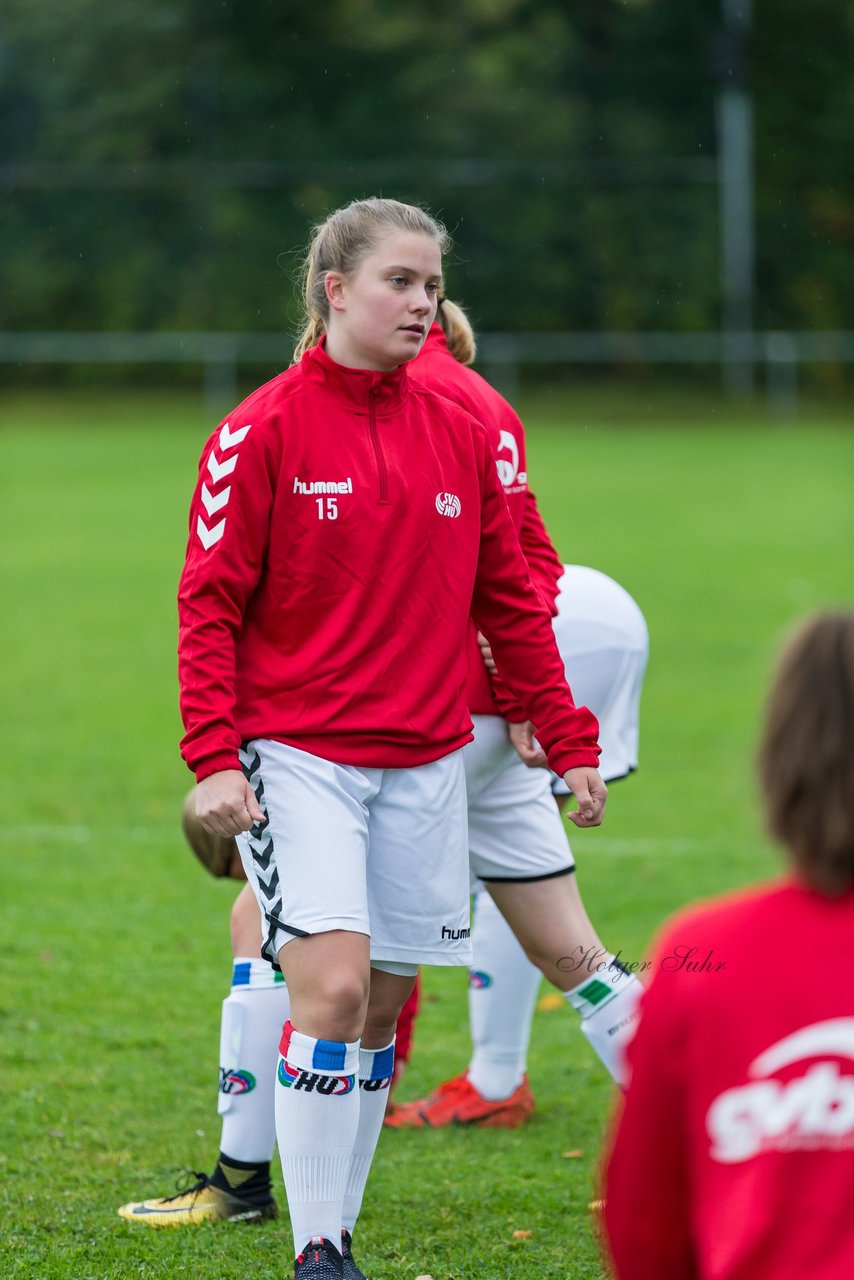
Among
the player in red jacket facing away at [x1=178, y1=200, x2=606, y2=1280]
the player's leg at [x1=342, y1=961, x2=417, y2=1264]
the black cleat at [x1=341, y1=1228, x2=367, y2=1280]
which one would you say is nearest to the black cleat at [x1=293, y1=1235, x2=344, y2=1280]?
the player in red jacket facing away at [x1=178, y1=200, x2=606, y2=1280]

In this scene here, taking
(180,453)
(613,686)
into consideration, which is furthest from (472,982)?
(180,453)

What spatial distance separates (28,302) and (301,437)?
28532 mm

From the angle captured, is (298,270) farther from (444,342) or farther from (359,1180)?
(359,1180)

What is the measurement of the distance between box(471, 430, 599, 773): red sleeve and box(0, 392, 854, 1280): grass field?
399 mm

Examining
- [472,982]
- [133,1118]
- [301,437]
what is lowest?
[133,1118]

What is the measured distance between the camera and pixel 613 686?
4.25m

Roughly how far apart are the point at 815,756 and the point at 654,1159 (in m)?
0.44

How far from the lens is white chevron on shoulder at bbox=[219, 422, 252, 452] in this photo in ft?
10.2

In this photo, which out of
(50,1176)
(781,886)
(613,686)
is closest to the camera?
(781,886)

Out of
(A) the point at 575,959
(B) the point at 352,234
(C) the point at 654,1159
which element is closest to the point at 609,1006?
(A) the point at 575,959

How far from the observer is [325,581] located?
3.13 metres

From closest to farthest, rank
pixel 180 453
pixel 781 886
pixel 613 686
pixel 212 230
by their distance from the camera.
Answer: pixel 781 886, pixel 613 686, pixel 180 453, pixel 212 230

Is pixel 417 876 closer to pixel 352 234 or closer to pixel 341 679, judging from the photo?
pixel 341 679

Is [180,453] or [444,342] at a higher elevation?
[444,342]
